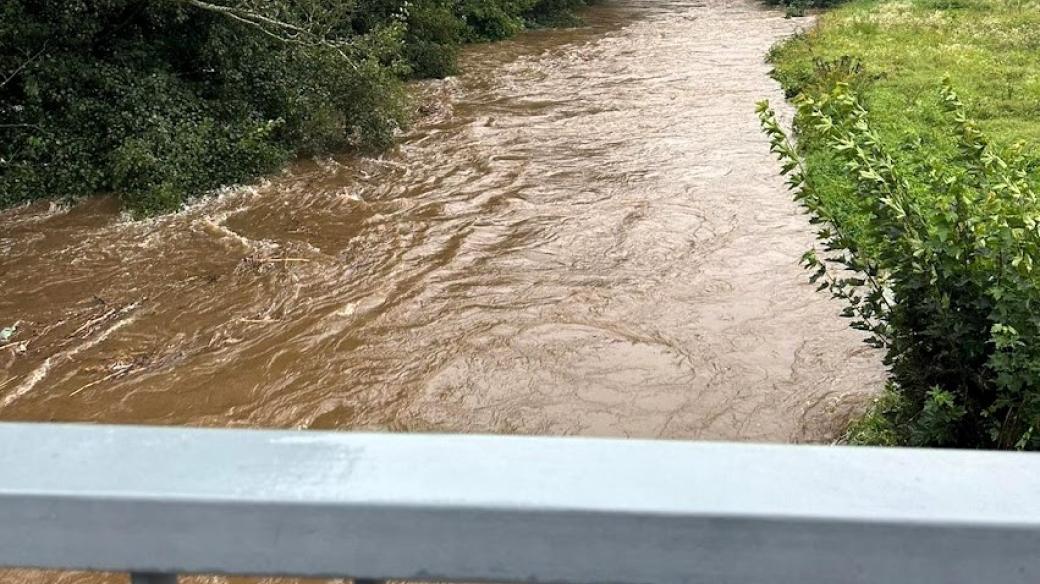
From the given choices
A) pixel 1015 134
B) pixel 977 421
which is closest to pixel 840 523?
pixel 977 421

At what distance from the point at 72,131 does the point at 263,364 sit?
547cm

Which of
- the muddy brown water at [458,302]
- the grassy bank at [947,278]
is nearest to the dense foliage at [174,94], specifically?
the muddy brown water at [458,302]

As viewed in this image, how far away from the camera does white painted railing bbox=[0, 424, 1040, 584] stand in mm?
891

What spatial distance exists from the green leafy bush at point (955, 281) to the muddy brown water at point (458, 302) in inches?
53.9

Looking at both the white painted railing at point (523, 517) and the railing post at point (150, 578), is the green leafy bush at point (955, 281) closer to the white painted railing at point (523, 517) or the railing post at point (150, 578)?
the white painted railing at point (523, 517)

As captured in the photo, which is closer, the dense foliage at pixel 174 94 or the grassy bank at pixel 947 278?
the grassy bank at pixel 947 278

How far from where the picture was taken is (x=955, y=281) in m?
4.22

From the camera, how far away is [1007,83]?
1383 cm

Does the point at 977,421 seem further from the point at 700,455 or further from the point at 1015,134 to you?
the point at 1015,134

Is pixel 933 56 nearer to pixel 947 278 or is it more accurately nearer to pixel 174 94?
pixel 174 94

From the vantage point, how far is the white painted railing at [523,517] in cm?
89

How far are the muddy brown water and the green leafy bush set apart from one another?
4.49 feet

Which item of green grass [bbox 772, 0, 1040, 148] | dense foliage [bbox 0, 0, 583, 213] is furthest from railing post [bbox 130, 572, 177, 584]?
green grass [bbox 772, 0, 1040, 148]

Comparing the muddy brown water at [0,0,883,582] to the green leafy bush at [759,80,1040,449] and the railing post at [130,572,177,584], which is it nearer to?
the green leafy bush at [759,80,1040,449]
